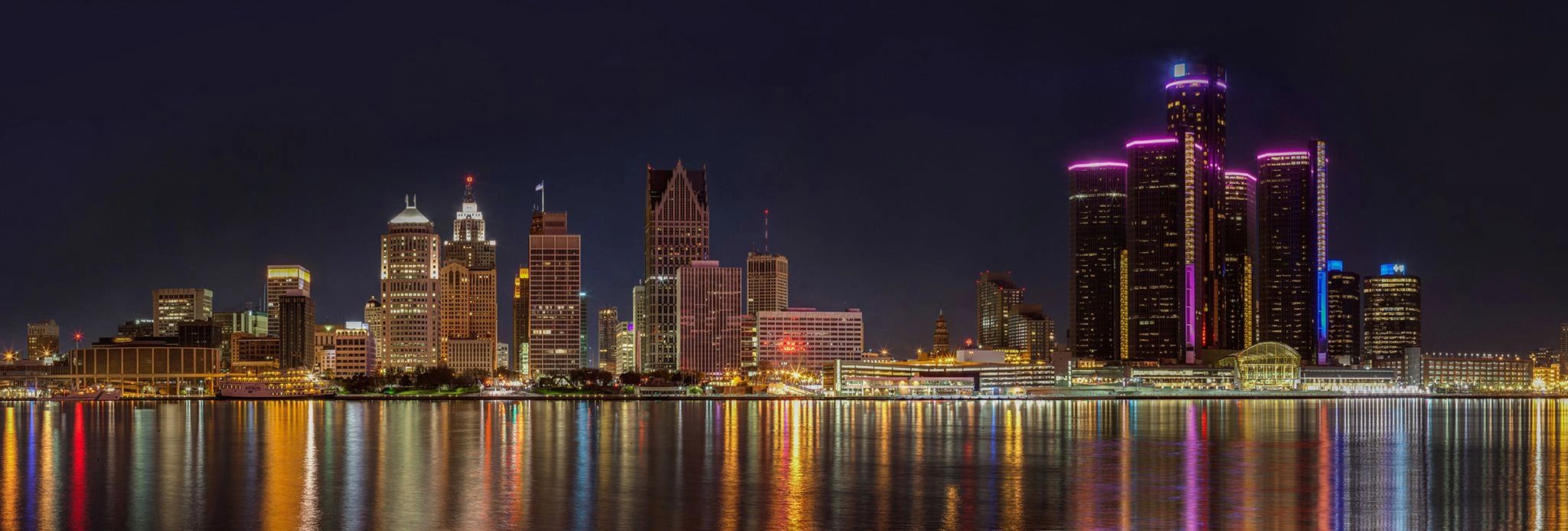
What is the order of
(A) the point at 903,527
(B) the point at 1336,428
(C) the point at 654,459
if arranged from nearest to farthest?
(A) the point at 903,527 < (C) the point at 654,459 < (B) the point at 1336,428

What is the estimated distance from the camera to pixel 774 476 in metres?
63.4

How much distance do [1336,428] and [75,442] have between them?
291 feet

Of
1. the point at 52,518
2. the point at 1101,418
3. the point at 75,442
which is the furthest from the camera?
the point at 1101,418

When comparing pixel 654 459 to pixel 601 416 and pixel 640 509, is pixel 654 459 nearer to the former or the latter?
pixel 640 509

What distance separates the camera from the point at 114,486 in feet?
194

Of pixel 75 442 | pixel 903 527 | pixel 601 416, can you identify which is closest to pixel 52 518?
pixel 903 527

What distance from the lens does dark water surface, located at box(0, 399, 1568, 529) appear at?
159ft

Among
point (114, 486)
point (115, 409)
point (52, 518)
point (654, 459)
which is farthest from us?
point (115, 409)

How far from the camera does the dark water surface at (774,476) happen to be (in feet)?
159

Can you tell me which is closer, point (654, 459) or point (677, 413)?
point (654, 459)

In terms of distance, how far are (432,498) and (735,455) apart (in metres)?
24.5

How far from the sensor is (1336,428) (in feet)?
375

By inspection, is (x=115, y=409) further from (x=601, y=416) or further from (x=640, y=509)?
(x=640, y=509)

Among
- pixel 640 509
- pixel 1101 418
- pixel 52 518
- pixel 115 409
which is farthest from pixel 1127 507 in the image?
pixel 115 409
